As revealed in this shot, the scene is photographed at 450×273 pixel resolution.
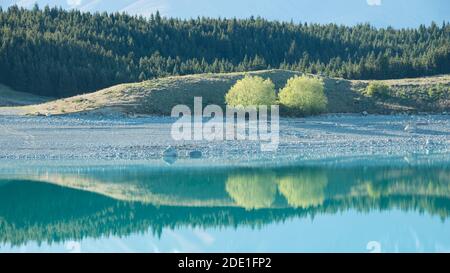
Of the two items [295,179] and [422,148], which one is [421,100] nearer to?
[422,148]

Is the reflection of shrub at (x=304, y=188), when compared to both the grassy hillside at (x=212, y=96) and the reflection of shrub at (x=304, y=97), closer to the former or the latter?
the reflection of shrub at (x=304, y=97)

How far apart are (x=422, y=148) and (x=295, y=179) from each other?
11812 millimetres

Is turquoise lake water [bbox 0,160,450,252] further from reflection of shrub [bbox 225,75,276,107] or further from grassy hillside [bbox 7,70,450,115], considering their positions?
grassy hillside [bbox 7,70,450,115]

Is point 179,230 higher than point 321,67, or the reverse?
point 321,67

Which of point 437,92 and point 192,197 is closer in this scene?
point 192,197

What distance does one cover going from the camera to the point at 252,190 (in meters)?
25.2

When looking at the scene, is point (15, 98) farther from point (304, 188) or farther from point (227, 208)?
point (227, 208)

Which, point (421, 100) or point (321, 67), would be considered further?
point (321, 67)

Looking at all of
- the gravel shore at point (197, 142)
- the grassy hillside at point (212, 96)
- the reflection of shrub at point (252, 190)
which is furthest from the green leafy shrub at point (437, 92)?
the reflection of shrub at point (252, 190)

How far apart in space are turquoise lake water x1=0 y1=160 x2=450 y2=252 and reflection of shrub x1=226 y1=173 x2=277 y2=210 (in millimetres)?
35

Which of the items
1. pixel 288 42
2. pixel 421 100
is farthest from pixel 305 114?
pixel 288 42

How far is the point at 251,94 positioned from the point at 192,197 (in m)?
23.2

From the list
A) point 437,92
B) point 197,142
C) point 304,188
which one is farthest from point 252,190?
point 437,92

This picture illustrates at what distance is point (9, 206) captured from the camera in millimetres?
23109
